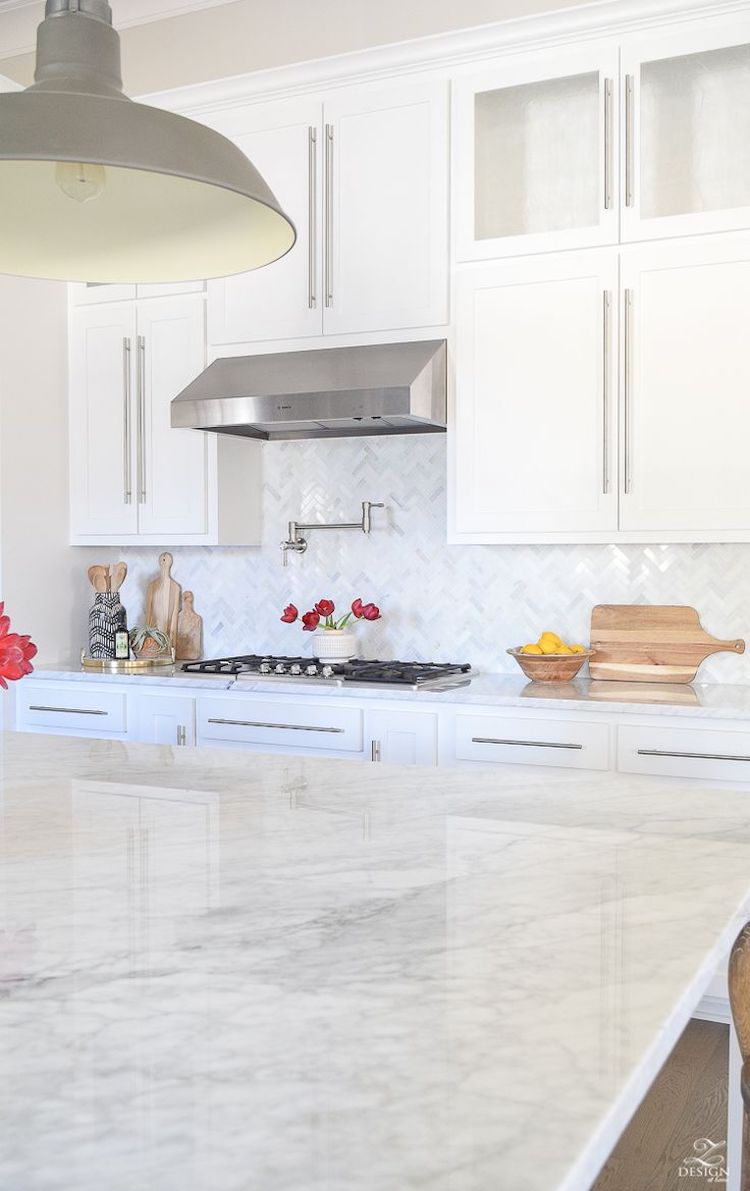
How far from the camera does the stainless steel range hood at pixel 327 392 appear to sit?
339 cm

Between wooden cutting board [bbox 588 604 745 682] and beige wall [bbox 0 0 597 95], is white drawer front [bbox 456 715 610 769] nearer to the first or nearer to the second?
wooden cutting board [bbox 588 604 745 682]

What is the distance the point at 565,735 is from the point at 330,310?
1.60m

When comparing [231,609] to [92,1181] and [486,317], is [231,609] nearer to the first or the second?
[486,317]

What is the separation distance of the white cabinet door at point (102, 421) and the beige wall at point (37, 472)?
50 mm

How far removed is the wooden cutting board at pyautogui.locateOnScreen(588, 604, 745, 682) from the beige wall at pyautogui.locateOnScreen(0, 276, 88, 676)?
1.99 metres

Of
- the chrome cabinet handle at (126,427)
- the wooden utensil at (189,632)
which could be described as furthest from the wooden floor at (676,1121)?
the chrome cabinet handle at (126,427)

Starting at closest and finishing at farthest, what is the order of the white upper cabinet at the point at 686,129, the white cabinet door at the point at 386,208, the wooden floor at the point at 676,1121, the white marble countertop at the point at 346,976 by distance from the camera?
1. the white marble countertop at the point at 346,976
2. the wooden floor at the point at 676,1121
3. the white upper cabinet at the point at 686,129
4. the white cabinet door at the point at 386,208

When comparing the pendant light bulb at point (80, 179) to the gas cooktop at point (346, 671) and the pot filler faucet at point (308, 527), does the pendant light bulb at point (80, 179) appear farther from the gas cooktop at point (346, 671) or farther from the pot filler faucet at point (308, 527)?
the pot filler faucet at point (308, 527)

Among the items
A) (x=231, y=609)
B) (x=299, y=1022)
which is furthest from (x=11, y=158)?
(x=231, y=609)

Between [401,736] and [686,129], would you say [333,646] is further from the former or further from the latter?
[686,129]

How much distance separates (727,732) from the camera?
2922 millimetres

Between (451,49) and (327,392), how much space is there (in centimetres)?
112

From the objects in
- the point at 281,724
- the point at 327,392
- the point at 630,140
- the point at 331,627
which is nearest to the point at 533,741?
the point at 281,724

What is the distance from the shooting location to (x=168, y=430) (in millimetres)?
4027
